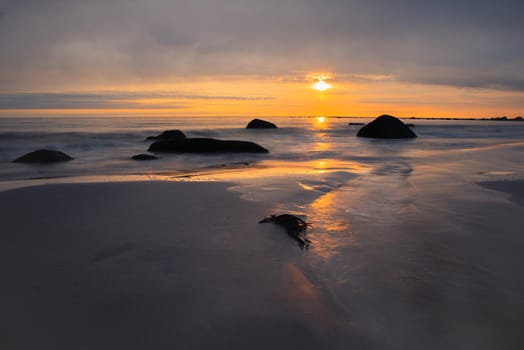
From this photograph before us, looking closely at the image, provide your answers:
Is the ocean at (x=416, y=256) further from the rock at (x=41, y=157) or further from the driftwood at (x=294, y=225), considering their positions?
the rock at (x=41, y=157)

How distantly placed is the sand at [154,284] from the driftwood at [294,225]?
0.11 meters

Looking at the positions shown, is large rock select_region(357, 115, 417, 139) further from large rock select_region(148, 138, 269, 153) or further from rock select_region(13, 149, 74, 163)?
rock select_region(13, 149, 74, 163)

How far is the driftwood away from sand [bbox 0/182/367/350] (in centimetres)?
11

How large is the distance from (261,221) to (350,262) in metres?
1.26

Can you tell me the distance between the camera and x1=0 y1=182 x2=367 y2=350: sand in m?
1.88

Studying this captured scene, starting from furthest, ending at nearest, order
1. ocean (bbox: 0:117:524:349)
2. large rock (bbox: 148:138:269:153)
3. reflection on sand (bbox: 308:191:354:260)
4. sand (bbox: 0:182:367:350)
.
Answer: large rock (bbox: 148:138:269:153) < reflection on sand (bbox: 308:191:354:260) < ocean (bbox: 0:117:524:349) < sand (bbox: 0:182:367:350)

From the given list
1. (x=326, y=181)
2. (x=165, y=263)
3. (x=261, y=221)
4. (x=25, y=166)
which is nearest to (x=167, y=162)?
(x=25, y=166)

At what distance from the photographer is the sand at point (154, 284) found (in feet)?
6.15

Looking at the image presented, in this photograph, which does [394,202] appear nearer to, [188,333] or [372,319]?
[372,319]

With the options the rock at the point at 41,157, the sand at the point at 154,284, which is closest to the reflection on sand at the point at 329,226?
the sand at the point at 154,284

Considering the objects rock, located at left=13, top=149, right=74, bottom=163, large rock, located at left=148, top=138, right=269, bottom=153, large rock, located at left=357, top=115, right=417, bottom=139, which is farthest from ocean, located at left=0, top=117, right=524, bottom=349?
large rock, located at left=357, top=115, right=417, bottom=139

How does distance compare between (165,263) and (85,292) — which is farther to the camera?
(165,263)

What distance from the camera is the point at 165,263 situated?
274cm

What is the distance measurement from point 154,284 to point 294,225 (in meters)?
1.63
